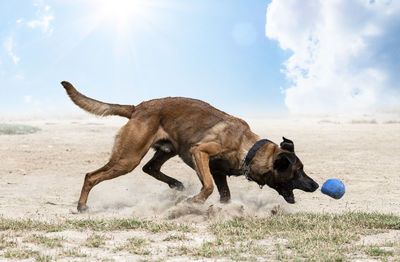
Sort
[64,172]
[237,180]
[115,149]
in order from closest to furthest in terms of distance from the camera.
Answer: [115,149]
[237,180]
[64,172]

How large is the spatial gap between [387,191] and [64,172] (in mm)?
8002

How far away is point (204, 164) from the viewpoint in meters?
6.87

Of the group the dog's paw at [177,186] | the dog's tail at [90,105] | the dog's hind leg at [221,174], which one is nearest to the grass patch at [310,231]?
the dog's hind leg at [221,174]

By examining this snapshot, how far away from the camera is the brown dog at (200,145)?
23.1 ft

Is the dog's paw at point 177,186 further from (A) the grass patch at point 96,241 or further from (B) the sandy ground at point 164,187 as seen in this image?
(A) the grass patch at point 96,241

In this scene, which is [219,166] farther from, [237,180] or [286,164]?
[237,180]

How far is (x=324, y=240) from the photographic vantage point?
210 inches

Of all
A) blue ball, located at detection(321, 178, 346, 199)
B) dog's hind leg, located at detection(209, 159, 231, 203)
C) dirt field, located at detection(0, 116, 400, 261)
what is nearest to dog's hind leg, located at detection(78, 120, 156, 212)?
dirt field, located at detection(0, 116, 400, 261)

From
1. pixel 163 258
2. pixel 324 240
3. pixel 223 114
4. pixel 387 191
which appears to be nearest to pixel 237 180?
pixel 387 191

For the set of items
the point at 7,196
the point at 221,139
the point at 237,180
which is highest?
the point at 221,139

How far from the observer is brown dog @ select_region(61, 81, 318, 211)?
704cm

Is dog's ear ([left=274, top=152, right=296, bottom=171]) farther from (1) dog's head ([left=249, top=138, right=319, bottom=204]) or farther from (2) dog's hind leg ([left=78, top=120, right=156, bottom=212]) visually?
(2) dog's hind leg ([left=78, top=120, right=156, bottom=212])

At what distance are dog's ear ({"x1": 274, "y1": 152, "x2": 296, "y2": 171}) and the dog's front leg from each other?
87cm

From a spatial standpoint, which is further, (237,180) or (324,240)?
(237,180)
